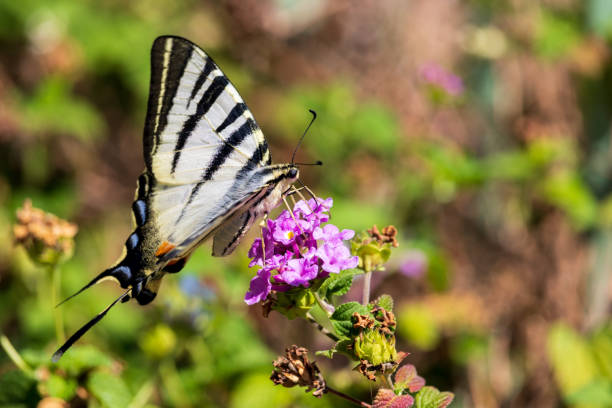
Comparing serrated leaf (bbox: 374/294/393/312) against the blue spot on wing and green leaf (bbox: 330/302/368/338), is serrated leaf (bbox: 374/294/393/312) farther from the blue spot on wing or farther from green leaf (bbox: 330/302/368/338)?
the blue spot on wing

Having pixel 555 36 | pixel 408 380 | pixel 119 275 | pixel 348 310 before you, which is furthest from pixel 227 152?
pixel 555 36

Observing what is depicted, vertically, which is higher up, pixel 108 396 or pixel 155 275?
pixel 155 275

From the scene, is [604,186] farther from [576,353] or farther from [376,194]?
[376,194]

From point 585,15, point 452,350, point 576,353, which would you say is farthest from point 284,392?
point 585,15

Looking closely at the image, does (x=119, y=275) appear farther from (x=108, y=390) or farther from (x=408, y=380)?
(x=408, y=380)

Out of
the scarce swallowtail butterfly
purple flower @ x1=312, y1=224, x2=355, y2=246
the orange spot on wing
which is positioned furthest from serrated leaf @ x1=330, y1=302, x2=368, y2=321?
the orange spot on wing

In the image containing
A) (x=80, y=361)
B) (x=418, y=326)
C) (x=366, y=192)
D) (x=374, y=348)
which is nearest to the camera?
(x=374, y=348)

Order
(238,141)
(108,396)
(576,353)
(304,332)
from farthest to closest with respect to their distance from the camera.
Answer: (304,332) → (576,353) → (238,141) → (108,396)
